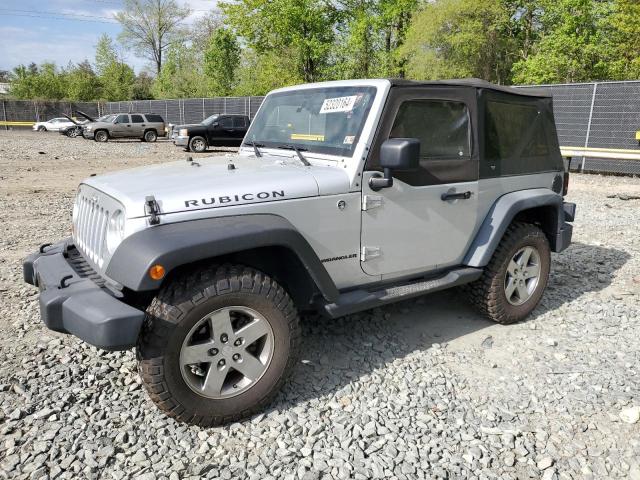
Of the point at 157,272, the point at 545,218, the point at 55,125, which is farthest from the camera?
the point at 55,125

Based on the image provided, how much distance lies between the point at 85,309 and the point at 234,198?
0.95 meters

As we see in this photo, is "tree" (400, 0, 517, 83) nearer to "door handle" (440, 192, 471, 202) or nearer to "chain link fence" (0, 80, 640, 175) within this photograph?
"chain link fence" (0, 80, 640, 175)

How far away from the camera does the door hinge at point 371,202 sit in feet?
10.7

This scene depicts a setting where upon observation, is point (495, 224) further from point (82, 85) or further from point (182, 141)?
point (82, 85)

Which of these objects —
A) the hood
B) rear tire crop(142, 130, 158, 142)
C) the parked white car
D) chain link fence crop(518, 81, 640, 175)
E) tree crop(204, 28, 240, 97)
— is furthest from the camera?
tree crop(204, 28, 240, 97)

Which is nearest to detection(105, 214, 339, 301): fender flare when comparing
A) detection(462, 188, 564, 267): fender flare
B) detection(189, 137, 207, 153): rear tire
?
detection(462, 188, 564, 267): fender flare

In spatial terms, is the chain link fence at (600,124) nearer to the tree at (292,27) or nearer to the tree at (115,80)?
the tree at (292,27)

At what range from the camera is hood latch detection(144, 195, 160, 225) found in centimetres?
261

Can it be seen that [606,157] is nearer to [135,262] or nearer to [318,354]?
[318,354]

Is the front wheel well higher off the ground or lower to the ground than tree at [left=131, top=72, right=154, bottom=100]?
lower

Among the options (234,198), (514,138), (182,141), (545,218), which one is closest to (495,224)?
(514,138)

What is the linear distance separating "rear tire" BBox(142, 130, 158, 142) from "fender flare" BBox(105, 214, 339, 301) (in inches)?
1027

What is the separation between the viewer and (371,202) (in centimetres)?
331

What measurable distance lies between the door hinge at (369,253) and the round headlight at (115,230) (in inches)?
58.8
